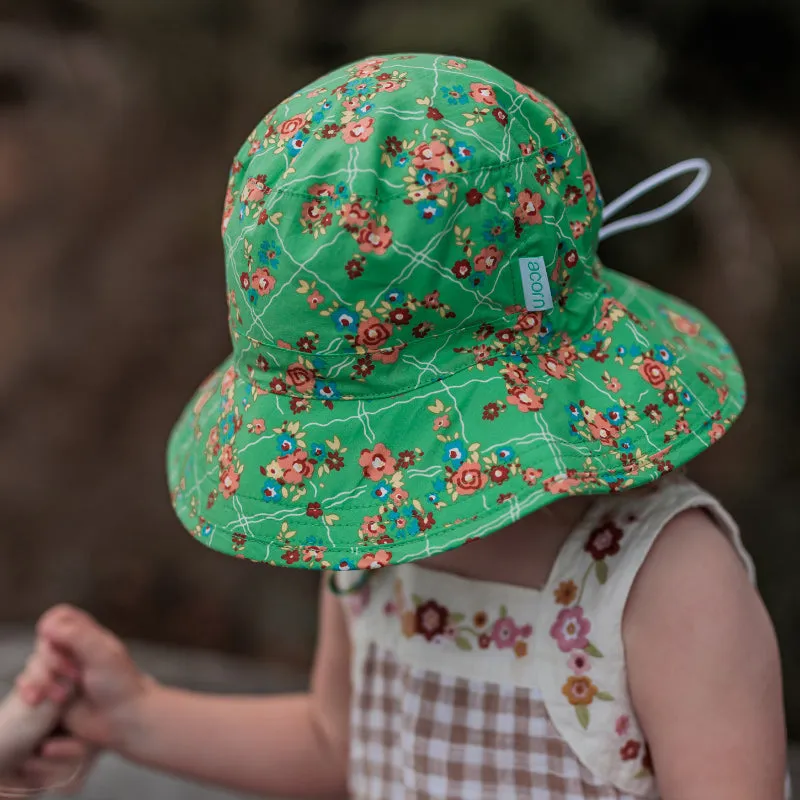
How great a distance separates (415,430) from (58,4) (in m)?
1.49

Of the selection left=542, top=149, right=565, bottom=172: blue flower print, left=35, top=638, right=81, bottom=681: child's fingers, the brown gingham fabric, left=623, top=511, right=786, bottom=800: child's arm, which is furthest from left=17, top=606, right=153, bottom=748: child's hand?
left=542, top=149, right=565, bottom=172: blue flower print

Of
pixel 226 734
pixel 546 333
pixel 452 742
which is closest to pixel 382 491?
pixel 546 333

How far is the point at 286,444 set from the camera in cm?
56

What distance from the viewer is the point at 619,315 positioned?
596 mm

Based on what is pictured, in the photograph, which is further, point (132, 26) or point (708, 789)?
point (132, 26)

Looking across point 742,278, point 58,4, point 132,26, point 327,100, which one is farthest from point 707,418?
point 58,4

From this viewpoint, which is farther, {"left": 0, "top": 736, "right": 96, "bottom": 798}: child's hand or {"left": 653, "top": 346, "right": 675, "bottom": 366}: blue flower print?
{"left": 0, "top": 736, "right": 96, "bottom": 798}: child's hand

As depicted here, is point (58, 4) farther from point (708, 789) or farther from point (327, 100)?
point (708, 789)

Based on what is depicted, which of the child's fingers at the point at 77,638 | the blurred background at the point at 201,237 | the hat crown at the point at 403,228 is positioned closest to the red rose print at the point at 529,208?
the hat crown at the point at 403,228

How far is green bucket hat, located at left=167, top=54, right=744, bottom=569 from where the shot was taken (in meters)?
0.51

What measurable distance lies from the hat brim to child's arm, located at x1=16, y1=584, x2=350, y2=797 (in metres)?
0.31

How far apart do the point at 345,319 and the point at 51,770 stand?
1.72ft

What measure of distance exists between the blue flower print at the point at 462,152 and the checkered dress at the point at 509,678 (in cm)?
25

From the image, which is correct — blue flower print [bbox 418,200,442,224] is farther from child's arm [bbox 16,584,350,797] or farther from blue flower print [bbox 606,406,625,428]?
child's arm [bbox 16,584,350,797]
